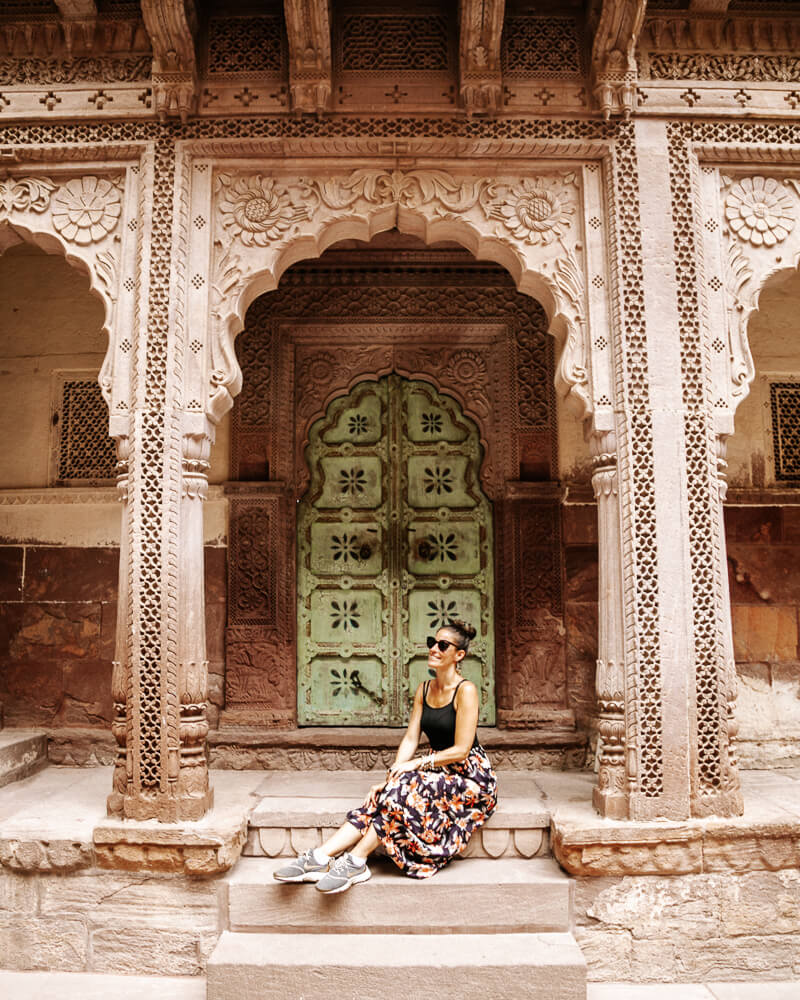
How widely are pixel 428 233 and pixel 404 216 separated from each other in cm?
16

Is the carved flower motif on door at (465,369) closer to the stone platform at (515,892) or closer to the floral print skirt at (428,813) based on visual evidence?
the floral print skirt at (428,813)

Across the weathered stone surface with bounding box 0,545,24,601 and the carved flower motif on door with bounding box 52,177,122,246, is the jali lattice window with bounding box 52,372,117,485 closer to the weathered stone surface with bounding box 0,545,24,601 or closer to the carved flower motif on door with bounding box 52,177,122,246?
the weathered stone surface with bounding box 0,545,24,601

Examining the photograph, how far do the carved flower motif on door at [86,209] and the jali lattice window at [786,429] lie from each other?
455cm

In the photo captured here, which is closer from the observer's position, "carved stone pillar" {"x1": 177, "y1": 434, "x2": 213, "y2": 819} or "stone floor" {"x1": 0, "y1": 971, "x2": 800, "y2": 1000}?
"stone floor" {"x1": 0, "y1": 971, "x2": 800, "y2": 1000}

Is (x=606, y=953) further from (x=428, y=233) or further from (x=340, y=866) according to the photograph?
(x=428, y=233)

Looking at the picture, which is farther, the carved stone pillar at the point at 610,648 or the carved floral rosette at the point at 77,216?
the carved floral rosette at the point at 77,216

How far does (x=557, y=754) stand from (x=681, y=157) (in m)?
3.73

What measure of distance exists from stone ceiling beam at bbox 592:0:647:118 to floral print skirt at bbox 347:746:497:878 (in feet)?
11.7

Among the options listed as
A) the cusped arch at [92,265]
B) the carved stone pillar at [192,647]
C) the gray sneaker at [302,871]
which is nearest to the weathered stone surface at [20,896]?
the carved stone pillar at [192,647]

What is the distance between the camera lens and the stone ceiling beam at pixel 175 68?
13.7ft

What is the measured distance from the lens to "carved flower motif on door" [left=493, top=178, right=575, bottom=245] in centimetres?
428

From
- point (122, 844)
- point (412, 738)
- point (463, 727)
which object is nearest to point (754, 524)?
point (463, 727)

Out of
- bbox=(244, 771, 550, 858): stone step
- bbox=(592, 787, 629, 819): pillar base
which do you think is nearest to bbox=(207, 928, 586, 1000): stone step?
bbox=(244, 771, 550, 858): stone step

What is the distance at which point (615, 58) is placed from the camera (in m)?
4.23
